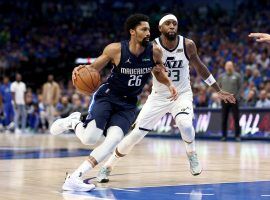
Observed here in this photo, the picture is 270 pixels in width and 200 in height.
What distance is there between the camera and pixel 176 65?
10055mm

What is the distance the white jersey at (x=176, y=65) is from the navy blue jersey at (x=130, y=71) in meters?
1.12

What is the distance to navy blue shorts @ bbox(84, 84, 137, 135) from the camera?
863cm

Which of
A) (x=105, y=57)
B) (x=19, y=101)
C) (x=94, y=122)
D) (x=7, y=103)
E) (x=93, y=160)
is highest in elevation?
(x=105, y=57)

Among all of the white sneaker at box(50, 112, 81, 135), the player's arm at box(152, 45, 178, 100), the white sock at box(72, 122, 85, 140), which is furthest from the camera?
the white sneaker at box(50, 112, 81, 135)

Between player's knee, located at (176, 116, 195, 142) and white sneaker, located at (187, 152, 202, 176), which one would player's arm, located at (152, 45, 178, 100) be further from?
white sneaker, located at (187, 152, 202, 176)

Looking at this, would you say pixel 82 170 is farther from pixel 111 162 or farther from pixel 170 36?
pixel 170 36

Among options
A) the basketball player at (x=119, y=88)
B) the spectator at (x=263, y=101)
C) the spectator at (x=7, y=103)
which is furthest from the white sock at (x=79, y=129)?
the spectator at (x=7, y=103)

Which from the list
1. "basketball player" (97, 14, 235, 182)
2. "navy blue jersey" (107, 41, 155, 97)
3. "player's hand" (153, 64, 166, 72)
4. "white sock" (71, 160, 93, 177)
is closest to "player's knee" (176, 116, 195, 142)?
"basketball player" (97, 14, 235, 182)

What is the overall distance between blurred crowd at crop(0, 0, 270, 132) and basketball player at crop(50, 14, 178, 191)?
1122 cm

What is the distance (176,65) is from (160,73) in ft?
3.10

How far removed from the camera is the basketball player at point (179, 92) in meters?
9.72

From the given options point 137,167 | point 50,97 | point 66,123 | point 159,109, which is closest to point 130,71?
point 66,123

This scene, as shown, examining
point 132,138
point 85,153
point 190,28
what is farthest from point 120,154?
point 190,28

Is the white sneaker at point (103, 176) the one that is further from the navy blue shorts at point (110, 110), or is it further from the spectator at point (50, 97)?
the spectator at point (50, 97)
